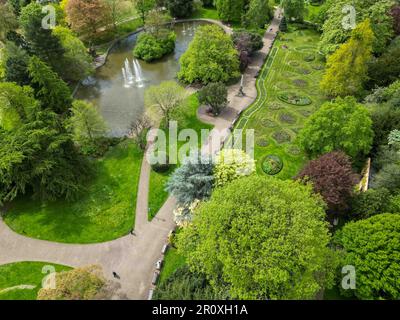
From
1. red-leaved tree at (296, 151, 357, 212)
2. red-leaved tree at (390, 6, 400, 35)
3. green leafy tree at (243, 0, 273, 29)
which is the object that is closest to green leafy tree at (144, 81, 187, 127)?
red-leaved tree at (296, 151, 357, 212)

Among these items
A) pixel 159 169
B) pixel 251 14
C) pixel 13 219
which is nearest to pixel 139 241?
pixel 159 169

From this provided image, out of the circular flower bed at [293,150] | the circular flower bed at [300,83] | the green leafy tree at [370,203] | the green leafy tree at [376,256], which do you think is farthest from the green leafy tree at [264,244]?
the circular flower bed at [300,83]

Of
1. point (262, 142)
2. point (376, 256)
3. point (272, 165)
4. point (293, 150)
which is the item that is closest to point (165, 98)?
point (262, 142)

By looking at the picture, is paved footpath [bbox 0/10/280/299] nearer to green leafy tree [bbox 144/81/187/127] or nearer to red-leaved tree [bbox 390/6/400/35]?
green leafy tree [bbox 144/81/187/127]

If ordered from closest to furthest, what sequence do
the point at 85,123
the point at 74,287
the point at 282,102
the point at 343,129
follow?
the point at 74,287
the point at 343,129
the point at 85,123
the point at 282,102

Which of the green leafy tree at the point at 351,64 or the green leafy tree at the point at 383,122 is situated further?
the green leafy tree at the point at 351,64

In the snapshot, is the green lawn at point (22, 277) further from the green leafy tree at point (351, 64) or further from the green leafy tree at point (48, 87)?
the green leafy tree at point (351, 64)

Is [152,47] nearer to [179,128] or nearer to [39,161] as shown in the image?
[179,128]
